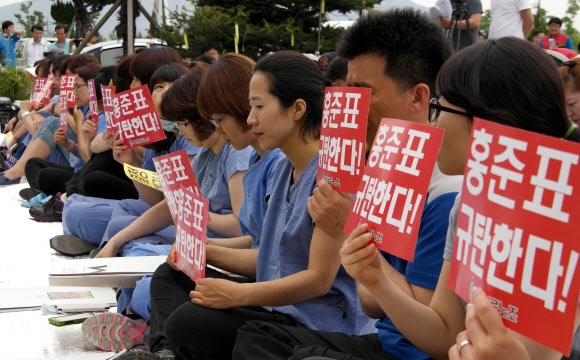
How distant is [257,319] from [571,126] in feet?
3.77

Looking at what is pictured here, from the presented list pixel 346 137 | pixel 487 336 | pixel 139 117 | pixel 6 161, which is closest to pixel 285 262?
pixel 346 137

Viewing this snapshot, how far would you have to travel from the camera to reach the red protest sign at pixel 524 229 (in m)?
1.17

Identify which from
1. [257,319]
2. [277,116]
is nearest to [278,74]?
→ [277,116]

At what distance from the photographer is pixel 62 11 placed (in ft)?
79.7

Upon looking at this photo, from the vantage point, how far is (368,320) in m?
2.41

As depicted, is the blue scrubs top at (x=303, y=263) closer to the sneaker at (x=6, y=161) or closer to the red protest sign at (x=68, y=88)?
the red protest sign at (x=68, y=88)

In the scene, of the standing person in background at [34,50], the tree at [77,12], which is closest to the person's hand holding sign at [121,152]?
the standing person in background at [34,50]

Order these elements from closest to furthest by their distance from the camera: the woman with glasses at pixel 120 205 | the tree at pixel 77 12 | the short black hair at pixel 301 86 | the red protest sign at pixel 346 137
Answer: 1. the red protest sign at pixel 346 137
2. the short black hair at pixel 301 86
3. the woman with glasses at pixel 120 205
4. the tree at pixel 77 12

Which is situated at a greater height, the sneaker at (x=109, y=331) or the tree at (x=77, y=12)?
the sneaker at (x=109, y=331)

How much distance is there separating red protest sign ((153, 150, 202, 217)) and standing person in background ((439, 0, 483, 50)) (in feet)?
7.98

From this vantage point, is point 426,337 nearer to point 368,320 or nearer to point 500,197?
point 500,197

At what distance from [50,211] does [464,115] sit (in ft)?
15.2

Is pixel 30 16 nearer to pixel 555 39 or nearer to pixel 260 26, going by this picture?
pixel 260 26

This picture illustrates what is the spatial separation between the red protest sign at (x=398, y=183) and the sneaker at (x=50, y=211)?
14.3ft
